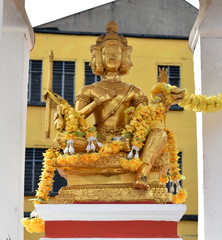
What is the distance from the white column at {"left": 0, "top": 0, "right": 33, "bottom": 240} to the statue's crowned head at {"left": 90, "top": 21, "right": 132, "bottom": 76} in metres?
1.19

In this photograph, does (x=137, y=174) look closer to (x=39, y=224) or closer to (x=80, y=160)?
(x=80, y=160)

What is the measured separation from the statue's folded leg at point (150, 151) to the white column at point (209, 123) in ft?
3.54

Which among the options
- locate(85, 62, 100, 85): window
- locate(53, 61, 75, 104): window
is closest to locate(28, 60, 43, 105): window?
locate(53, 61, 75, 104): window

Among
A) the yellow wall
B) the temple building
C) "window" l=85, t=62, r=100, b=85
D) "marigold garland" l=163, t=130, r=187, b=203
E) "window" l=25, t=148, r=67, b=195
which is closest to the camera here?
"marigold garland" l=163, t=130, r=187, b=203

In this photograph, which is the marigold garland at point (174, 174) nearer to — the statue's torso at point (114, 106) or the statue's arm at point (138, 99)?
the statue's arm at point (138, 99)

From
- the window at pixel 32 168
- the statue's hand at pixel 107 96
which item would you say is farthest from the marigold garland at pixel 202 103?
the window at pixel 32 168

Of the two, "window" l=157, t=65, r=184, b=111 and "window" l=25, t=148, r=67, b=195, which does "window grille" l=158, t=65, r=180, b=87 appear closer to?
"window" l=157, t=65, r=184, b=111

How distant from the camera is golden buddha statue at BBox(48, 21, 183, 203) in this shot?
10117 mm

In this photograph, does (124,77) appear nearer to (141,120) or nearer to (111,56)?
(111,56)

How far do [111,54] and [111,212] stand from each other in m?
2.32

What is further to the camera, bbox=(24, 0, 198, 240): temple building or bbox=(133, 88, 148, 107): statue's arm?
bbox=(24, 0, 198, 240): temple building

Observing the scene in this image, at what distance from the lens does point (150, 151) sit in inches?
402

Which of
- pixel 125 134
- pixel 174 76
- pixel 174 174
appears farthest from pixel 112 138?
pixel 174 76

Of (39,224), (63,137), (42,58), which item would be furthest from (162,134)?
(42,58)
